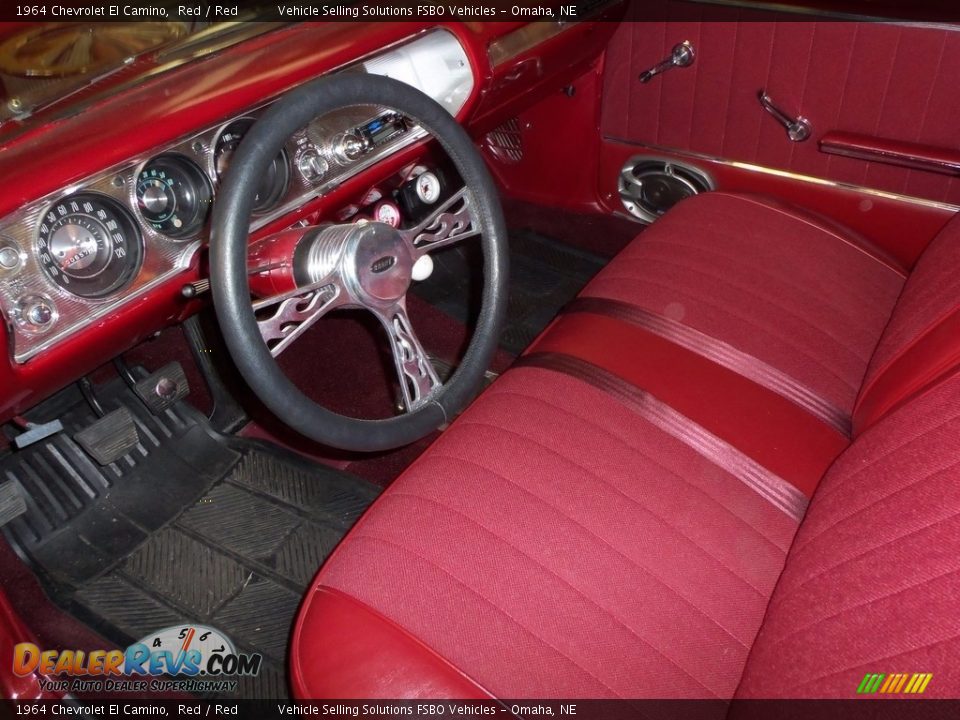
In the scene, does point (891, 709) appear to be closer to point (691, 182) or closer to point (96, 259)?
point (96, 259)

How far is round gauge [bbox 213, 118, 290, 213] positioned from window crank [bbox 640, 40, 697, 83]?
1152 millimetres

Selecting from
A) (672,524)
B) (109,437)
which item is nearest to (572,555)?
(672,524)

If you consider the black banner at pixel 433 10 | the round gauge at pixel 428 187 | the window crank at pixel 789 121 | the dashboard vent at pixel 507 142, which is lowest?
the dashboard vent at pixel 507 142

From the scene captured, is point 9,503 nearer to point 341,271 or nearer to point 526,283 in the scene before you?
point 341,271

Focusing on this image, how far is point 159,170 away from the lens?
4.31 ft

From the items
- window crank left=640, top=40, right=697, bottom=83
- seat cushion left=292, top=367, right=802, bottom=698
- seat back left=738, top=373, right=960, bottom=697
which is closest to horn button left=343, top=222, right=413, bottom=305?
seat cushion left=292, top=367, right=802, bottom=698

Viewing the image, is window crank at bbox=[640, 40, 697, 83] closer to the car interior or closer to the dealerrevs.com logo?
the car interior

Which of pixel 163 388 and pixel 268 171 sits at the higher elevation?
pixel 268 171

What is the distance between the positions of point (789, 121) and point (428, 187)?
3.23 ft

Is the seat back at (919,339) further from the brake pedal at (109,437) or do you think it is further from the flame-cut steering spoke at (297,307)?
the brake pedal at (109,437)

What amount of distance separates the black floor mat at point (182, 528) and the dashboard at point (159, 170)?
518 mm

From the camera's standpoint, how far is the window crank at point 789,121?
195 cm

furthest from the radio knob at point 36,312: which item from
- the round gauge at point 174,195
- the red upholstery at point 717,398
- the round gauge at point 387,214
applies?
the round gauge at point 387,214

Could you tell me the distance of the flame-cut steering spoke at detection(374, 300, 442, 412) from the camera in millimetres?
1287
